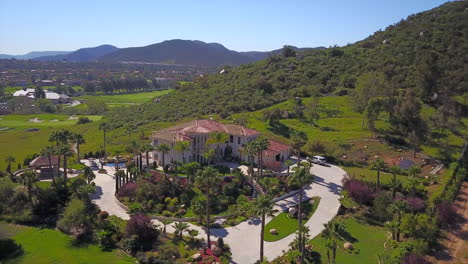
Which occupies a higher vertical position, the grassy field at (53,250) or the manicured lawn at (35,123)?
the manicured lawn at (35,123)

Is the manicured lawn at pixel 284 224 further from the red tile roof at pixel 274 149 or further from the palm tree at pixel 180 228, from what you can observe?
the red tile roof at pixel 274 149

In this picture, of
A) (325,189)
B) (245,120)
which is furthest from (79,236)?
(245,120)

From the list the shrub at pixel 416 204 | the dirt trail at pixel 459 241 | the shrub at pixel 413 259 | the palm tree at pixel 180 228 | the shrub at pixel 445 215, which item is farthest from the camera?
the shrub at pixel 416 204

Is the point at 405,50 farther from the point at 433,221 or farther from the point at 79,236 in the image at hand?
the point at 79,236

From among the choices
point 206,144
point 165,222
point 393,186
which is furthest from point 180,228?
point 393,186

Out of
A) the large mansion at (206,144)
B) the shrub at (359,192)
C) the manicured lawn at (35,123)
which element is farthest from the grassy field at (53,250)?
the manicured lawn at (35,123)
